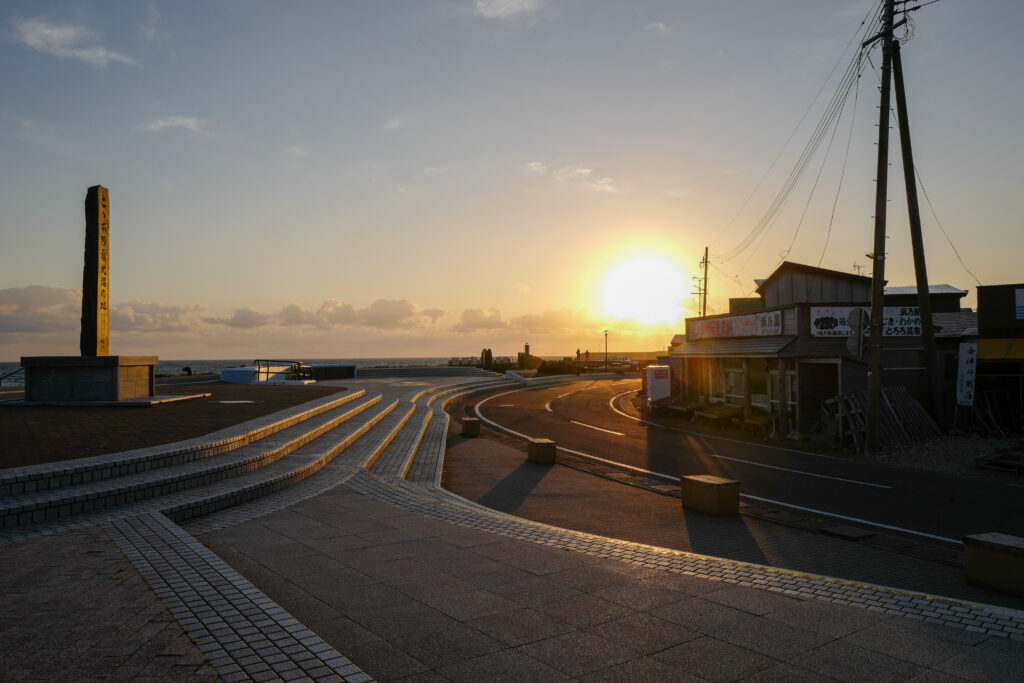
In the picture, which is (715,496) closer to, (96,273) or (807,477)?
(807,477)

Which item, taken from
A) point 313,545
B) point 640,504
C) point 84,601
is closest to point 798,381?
point 640,504

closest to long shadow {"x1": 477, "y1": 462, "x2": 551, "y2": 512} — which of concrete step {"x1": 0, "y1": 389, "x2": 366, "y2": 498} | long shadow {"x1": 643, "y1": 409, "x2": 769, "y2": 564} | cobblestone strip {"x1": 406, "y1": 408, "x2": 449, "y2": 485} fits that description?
cobblestone strip {"x1": 406, "y1": 408, "x2": 449, "y2": 485}

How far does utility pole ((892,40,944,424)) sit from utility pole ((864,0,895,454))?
41.6 inches

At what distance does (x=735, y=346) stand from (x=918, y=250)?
8008mm

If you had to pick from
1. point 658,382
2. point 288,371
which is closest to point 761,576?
point 658,382

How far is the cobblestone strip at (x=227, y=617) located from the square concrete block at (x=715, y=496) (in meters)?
7.71

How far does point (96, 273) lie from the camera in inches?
774

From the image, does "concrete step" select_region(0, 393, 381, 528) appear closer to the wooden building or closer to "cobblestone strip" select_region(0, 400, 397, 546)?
"cobblestone strip" select_region(0, 400, 397, 546)

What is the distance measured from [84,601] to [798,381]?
847 inches

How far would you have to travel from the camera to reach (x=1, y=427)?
13.8 metres

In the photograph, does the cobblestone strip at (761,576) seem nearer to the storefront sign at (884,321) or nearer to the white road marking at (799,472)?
the white road marking at (799,472)

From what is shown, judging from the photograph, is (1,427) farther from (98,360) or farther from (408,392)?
(408,392)

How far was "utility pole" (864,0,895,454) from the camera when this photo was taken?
62.2 ft

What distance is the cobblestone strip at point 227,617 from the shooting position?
4.46m
